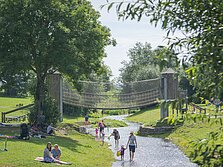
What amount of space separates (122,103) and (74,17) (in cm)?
1619

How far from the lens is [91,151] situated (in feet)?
68.3

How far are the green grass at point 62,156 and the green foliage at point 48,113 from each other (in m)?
4.41

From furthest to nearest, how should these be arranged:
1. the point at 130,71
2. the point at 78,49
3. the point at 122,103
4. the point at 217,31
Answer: the point at 130,71
the point at 122,103
the point at 78,49
the point at 217,31

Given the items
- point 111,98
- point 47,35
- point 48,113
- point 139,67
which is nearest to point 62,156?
point 47,35

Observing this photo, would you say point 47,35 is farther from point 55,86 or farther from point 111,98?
point 111,98

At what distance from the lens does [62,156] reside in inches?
690

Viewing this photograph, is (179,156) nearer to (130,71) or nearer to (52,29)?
(52,29)

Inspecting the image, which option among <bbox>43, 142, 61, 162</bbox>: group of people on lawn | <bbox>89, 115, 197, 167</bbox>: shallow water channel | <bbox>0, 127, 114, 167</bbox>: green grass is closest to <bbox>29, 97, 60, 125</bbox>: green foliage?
<bbox>89, 115, 197, 167</bbox>: shallow water channel

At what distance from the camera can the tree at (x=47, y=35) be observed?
23594mm

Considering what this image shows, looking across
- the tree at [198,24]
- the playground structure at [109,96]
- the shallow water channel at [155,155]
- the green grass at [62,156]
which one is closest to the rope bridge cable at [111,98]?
the playground structure at [109,96]

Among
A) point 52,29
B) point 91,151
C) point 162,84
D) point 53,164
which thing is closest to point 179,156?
point 91,151

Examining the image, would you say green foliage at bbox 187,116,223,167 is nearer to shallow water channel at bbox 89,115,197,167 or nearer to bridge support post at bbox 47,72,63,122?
shallow water channel at bbox 89,115,197,167

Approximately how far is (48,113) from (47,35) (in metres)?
5.76

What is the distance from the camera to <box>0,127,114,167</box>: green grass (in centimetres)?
1549
